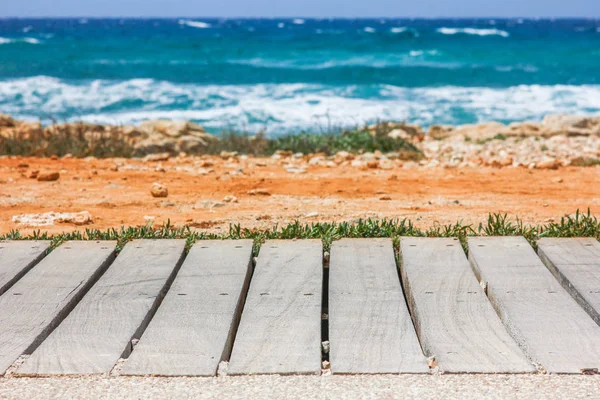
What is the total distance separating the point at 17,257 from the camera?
3266mm

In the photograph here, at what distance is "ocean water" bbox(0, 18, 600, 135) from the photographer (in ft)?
72.9

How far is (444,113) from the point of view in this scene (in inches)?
875

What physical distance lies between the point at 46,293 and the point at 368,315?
1.10 metres

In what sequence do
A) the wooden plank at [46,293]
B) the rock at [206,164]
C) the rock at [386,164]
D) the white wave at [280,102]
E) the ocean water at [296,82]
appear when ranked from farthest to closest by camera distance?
the ocean water at [296,82]
the white wave at [280,102]
the rock at [206,164]
the rock at [386,164]
the wooden plank at [46,293]

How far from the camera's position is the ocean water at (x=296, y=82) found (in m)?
22.2

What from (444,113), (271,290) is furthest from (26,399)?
(444,113)

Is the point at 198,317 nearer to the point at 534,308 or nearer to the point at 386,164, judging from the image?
the point at 534,308

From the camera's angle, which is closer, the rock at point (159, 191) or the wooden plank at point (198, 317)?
the wooden plank at point (198, 317)

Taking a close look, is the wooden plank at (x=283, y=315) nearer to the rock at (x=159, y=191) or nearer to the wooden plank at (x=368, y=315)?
the wooden plank at (x=368, y=315)

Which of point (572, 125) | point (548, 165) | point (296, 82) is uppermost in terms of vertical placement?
point (548, 165)

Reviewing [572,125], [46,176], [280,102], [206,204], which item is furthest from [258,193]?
[280,102]

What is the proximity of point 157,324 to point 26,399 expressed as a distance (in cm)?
52

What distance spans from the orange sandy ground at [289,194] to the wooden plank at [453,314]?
4.21 feet

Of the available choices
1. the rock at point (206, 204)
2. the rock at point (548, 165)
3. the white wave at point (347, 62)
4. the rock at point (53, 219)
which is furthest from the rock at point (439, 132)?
the white wave at point (347, 62)
